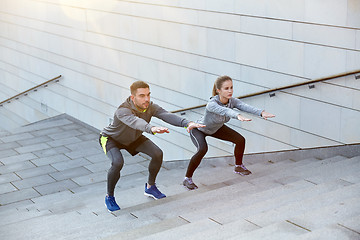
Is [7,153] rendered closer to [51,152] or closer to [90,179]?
[51,152]

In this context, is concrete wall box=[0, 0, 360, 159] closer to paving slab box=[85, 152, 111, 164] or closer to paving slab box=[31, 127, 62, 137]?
paving slab box=[31, 127, 62, 137]

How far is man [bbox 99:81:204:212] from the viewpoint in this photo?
577 centimetres

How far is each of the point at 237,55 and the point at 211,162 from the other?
5.77 feet

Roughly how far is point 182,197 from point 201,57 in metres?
2.88

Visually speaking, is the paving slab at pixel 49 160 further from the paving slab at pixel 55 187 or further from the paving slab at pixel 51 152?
the paving slab at pixel 55 187

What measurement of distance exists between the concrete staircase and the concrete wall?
421 millimetres

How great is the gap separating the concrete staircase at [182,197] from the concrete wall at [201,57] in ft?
1.38

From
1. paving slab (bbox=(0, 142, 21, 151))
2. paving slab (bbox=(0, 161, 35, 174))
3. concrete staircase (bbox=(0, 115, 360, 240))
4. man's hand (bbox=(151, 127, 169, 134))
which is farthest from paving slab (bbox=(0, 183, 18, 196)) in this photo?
man's hand (bbox=(151, 127, 169, 134))

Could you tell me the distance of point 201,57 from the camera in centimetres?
836

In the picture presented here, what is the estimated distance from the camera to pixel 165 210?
5.64 meters

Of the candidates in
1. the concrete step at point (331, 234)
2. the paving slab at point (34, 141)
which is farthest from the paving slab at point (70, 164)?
the concrete step at point (331, 234)

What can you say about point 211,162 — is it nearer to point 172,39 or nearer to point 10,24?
point 172,39

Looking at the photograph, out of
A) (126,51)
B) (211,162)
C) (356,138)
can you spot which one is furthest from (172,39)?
(356,138)

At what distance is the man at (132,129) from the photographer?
5.77m
